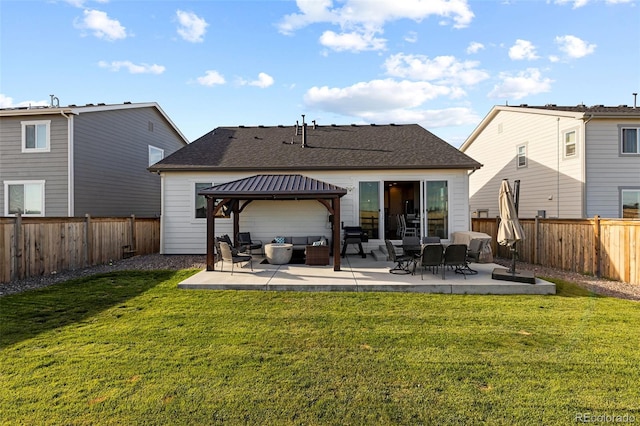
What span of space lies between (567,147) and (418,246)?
8.97m

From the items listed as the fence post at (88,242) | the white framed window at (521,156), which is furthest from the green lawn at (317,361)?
the white framed window at (521,156)

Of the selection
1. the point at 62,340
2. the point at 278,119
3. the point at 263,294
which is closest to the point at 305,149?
the point at 278,119

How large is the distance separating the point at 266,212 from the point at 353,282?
542 centimetres

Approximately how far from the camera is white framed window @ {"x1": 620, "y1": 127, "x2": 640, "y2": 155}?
1196cm

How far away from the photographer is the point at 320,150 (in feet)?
40.9

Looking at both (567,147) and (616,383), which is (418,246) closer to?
(616,383)

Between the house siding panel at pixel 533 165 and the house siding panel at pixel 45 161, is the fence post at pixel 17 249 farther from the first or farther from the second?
the house siding panel at pixel 533 165

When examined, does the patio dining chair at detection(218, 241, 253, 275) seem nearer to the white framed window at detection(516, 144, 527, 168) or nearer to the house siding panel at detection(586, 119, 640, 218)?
the house siding panel at detection(586, 119, 640, 218)

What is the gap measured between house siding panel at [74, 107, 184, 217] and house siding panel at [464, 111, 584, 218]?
60.1 feet

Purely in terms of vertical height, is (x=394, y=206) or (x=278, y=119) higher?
(x=278, y=119)

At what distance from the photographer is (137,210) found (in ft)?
51.5

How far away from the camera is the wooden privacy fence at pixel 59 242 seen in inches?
298

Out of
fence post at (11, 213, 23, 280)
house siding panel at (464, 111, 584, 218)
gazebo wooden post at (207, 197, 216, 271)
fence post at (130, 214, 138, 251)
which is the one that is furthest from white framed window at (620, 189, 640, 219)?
fence post at (11, 213, 23, 280)

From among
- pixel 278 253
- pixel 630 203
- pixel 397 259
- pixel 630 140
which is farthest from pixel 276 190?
pixel 630 140
